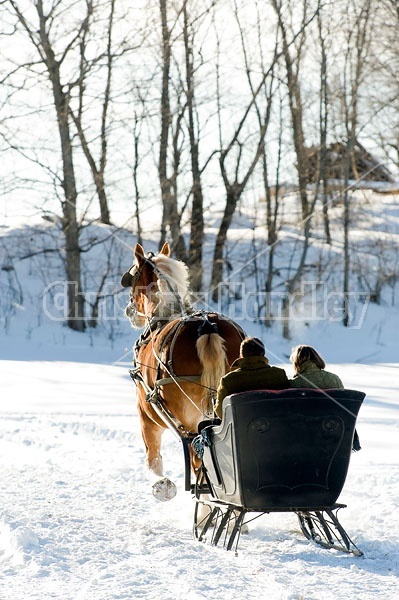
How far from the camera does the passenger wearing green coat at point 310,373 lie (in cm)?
576

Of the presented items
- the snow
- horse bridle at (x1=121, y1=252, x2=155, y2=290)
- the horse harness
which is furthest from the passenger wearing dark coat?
horse bridle at (x1=121, y1=252, x2=155, y2=290)

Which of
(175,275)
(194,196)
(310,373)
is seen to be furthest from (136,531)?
(194,196)

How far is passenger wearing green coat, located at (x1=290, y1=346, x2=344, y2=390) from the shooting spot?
227 inches

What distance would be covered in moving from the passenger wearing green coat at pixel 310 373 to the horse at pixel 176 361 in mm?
911

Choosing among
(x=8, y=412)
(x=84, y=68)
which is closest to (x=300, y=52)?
(x=84, y=68)

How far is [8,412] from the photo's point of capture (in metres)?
12.5

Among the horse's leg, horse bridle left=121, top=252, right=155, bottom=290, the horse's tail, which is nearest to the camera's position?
the horse's tail

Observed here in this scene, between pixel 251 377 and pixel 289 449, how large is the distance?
577 millimetres

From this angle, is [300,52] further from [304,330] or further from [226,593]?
[226,593]

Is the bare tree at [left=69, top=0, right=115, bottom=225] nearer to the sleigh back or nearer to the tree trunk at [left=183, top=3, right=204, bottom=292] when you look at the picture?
the tree trunk at [left=183, top=3, right=204, bottom=292]

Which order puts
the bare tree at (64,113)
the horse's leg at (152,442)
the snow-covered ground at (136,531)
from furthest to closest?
the bare tree at (64,113) → the horse's leg at (152,442) → the snow-covered ground at (136,531)

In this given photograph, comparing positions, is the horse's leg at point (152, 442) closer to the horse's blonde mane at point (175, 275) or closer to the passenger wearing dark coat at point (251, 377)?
the horse's blonde mane at point (175, 275)

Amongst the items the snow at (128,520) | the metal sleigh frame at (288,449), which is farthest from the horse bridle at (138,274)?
the metal sleigh frame at (288,449)

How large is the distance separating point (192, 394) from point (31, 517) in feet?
5.34
